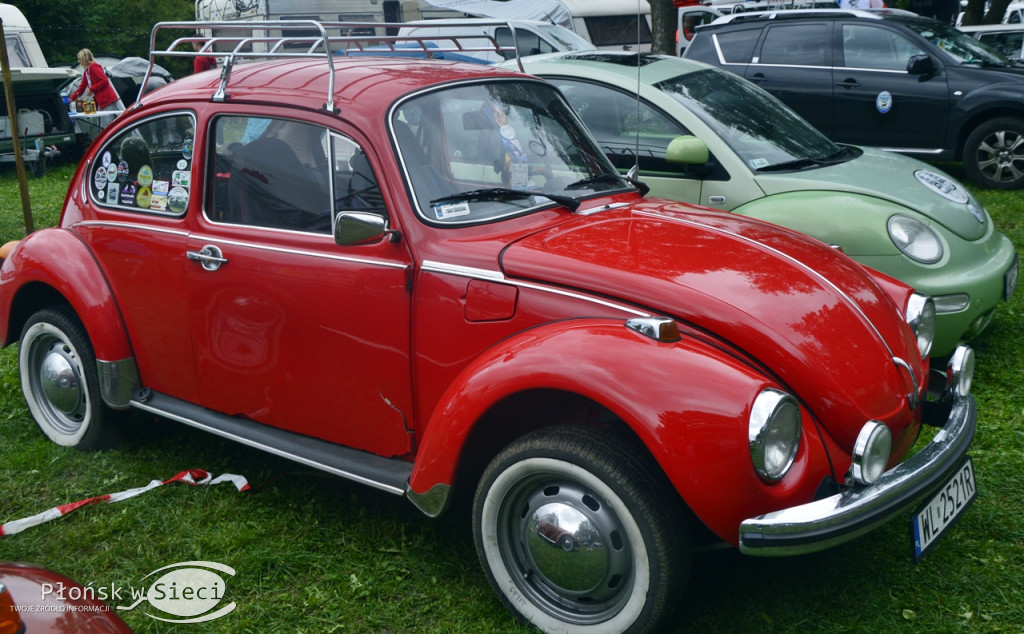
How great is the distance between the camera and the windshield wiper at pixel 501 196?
11.4ft

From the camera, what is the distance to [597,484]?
2.79 meters

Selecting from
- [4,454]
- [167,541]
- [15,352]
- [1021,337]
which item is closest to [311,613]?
[167,541]

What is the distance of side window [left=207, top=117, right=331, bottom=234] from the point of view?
3627mm

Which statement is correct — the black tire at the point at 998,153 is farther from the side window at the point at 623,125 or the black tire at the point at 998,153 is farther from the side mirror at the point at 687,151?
the side mirror at the point at 687,151

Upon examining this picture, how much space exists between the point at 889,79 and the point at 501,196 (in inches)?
305

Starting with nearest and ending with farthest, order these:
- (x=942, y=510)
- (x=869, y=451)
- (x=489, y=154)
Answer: (x=869, y=451), (x=942, y=510), (x=489, y=154)

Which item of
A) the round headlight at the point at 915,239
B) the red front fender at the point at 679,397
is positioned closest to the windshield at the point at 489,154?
the red front fender at the point at 679,397

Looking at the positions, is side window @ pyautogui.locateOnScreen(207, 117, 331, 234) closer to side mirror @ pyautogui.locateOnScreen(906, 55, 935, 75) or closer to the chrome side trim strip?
the chrome side trim strip

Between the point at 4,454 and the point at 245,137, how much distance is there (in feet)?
7.28

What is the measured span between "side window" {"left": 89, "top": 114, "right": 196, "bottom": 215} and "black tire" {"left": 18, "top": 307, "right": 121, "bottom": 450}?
66 centimetres

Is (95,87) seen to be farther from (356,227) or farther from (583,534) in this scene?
(583,534)

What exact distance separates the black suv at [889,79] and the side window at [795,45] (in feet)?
0.04

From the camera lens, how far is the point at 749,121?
609 cm

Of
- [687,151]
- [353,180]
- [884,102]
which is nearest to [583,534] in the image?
[353,180]
